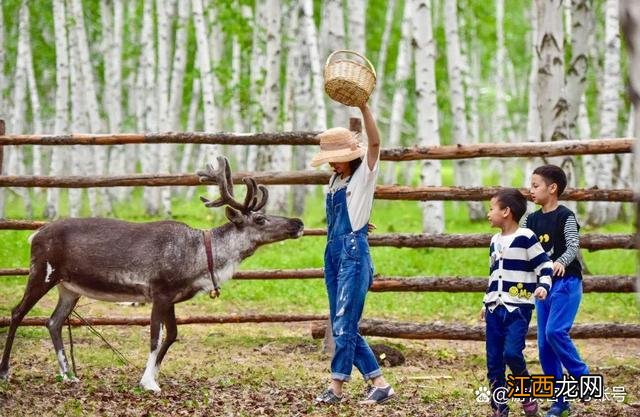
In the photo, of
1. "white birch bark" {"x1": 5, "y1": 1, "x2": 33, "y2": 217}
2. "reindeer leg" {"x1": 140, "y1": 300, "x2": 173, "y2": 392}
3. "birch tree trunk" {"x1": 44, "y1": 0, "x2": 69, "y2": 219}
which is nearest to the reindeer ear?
"reindeer leg" {"x1": 140, "y1": 300, "x2": 173, "y2": 392}

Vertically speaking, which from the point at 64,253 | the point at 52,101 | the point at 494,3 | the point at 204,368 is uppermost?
the point at 494,3

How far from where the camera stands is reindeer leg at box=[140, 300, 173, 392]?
751cm

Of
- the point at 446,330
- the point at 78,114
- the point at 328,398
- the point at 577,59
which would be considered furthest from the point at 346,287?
the point at 78,114

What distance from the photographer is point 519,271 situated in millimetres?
6340

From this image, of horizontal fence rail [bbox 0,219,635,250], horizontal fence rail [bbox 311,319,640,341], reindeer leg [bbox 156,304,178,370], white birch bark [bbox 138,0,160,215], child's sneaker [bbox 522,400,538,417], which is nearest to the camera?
child's sneaker [bbox 522,400,538,417]

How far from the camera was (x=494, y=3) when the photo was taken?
33.3 metres

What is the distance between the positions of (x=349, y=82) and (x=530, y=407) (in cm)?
249

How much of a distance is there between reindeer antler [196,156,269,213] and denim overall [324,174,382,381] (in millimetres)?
889

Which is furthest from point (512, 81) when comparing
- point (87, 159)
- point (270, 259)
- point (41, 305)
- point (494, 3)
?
point (41, 305)

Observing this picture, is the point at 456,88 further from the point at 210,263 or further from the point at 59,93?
the point at 210,263

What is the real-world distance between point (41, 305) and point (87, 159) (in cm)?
1069

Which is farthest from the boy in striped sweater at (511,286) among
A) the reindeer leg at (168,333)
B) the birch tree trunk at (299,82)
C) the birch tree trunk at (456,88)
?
the birch tree trunk at (456,88)

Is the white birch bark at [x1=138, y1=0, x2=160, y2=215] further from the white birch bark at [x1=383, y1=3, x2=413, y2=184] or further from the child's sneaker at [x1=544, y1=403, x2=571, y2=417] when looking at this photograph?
the child's sneaker at [x1=544, y1=403, x2=571, y2=417]

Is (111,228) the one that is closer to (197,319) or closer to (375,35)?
(197,319)
